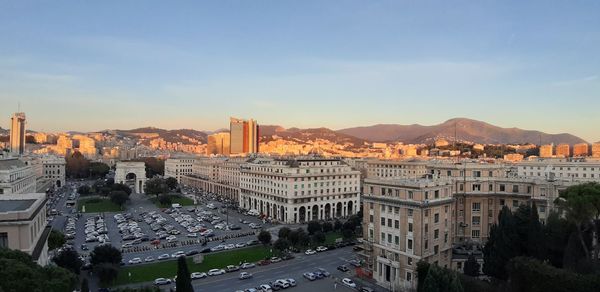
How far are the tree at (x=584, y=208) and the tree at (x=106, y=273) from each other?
28207 mm

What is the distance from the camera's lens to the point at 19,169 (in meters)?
50.1

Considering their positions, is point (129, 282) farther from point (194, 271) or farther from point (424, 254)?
point (424, 254)

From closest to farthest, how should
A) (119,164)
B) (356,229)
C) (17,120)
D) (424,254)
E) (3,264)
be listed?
1. (3,264)
2. (424,254)
3. (356,229)
4. (119,164)
5. (17,120)

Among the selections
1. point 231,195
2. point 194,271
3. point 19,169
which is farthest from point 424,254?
point 231,195

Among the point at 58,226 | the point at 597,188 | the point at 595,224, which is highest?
the point at 597,188

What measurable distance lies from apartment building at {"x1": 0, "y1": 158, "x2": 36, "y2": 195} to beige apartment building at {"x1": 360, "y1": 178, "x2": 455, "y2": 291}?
3691 centimetres

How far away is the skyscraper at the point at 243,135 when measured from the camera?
167250 millimetres

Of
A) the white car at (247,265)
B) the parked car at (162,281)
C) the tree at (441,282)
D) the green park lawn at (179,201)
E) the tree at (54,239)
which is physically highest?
the tree at (441,282)

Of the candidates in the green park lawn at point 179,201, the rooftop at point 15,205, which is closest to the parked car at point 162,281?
the rooftop at point 15,205

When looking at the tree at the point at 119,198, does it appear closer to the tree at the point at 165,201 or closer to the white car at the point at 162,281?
the tree at the point at 165,201

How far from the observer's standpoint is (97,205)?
67.2 meters

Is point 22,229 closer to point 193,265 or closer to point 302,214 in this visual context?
point 193,265

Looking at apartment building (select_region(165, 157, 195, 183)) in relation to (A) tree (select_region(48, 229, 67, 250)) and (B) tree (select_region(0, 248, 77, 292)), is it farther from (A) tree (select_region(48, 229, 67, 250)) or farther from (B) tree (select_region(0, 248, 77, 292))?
(B) tree (select_region(0, 248, 77, 292))

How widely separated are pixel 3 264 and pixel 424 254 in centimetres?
2278
